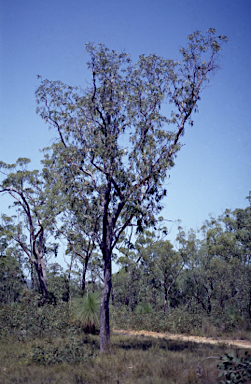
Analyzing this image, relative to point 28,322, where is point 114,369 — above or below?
below

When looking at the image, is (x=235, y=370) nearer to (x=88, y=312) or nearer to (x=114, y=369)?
(x=114, y=369)

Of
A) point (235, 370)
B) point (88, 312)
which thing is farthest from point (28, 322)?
point (235, 370)

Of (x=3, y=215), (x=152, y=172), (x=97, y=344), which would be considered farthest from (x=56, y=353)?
(x=3, y=215)

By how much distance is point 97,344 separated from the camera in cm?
1316

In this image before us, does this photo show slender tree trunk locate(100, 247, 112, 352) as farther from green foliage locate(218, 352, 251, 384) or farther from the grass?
green foliage locate(218, 352, 251, 384)

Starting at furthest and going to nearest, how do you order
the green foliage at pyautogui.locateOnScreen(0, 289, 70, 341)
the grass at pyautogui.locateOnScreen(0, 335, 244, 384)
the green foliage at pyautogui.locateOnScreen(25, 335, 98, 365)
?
the green foliage at pyautogui.locateOnScreen(0, 289, 70, 341) < the green foliage at pyautogui.locateOnScreen(25, 335, 98, 365) < the grass at pyautogui.locateOnScreen(0, 335, 244, 384)

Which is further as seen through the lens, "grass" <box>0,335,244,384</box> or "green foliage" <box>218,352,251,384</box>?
"grass" <box>0,335,244,384</box>

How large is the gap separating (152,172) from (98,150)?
2330 mm

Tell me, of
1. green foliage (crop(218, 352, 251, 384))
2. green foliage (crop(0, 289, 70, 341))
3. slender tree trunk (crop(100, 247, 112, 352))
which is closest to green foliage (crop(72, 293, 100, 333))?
green foliage (crop(0, 289, 70, 341))

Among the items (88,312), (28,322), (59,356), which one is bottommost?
(59,356)

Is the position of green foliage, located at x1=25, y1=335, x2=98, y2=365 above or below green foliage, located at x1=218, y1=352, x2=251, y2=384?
below

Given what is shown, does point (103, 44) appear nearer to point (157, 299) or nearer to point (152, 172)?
point (152, 172)

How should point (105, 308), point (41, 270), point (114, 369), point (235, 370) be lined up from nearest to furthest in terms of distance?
point (235, 370) < point (114, 369) < point (105, 308) < point (41, 270)

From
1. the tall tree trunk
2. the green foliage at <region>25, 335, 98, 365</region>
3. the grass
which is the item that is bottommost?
the grass
